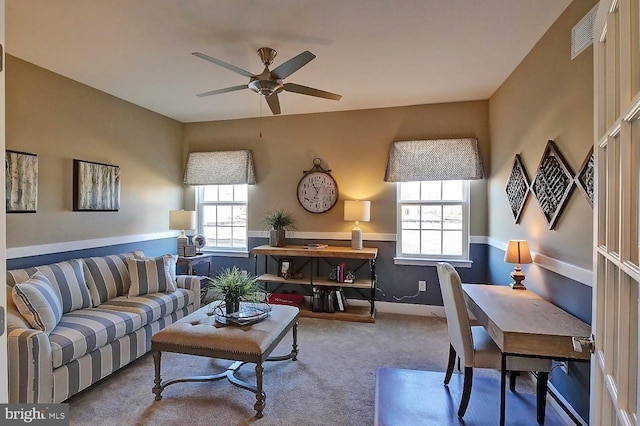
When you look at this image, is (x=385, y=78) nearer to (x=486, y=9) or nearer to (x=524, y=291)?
(x=486, y=9)

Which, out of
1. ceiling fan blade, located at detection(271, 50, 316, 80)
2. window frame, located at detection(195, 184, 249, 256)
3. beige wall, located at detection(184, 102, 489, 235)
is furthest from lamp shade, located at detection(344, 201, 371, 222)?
ceiling fan blade, located at detection(271, 50, 316, 80)

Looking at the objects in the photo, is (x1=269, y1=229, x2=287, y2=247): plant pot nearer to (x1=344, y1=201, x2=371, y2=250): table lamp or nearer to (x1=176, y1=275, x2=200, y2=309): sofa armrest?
(x1=344, y1=201, x2=371, y2=250): table lamp

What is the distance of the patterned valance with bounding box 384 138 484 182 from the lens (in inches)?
157

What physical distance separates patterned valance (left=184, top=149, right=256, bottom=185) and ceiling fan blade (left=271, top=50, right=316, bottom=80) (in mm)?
2374

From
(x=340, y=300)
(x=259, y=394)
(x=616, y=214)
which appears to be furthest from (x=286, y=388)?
(x=616, y=214)

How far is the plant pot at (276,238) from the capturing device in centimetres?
445

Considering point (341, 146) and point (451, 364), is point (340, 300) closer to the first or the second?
point (451, 364)

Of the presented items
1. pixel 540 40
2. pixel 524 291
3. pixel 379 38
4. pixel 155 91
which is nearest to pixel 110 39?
pixel 155 91

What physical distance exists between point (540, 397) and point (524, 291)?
83 centimetres

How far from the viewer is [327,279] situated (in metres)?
4.33

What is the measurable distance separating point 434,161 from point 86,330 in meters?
3.79

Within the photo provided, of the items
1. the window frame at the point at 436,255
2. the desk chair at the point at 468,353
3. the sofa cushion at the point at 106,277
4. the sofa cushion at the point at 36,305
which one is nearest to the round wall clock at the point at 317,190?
the window frame at the point at 436,255

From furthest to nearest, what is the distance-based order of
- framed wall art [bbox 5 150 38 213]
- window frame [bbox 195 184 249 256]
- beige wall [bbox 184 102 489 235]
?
window frame [bbox 195 184 249 256]
beige wall [bbox 184 102 489 235]
framed wall art [bbox 5 150 38 213]

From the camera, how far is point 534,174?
2736mm
